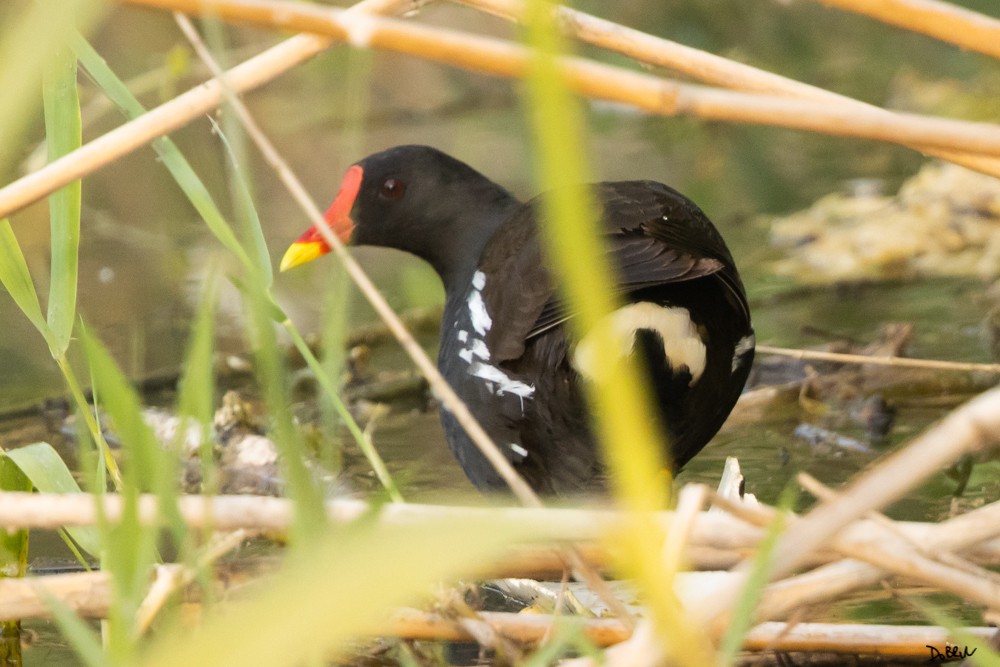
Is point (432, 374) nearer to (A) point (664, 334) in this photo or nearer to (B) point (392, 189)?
(A) point (664, 334)

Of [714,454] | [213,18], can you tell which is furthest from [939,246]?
[213,18]

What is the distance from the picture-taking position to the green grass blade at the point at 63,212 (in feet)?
5.92

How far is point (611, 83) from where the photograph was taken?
1238 millimetres

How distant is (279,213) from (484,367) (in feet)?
11.3

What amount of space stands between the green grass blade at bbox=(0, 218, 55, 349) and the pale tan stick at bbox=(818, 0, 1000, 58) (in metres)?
1.15

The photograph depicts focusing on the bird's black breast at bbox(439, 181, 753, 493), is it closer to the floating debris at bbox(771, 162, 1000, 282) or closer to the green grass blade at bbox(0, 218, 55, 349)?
the green grass blade at bbox(0, 218, 55, 349)

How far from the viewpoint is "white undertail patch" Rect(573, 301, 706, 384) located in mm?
2227

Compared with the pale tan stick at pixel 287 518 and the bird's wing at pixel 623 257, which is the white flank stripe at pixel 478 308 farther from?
the pale tan stick at pixel 287 518

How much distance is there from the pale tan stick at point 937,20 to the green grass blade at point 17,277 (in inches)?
45.5

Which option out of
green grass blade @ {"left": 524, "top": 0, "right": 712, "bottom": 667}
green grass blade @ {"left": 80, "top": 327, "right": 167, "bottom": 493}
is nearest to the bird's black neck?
green grass blade @ {"left": 80, "top": 327, "right": 167, "bottom": 493}

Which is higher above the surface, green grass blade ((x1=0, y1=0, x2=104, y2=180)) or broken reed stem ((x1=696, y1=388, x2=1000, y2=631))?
green grass blade ((x1=0, y1=0, x2=104, y2=180))

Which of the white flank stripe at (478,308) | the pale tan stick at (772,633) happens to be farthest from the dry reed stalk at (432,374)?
the white flank stripe at (478,308)

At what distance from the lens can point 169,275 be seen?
4902 millimetres

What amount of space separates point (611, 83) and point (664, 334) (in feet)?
3.54
